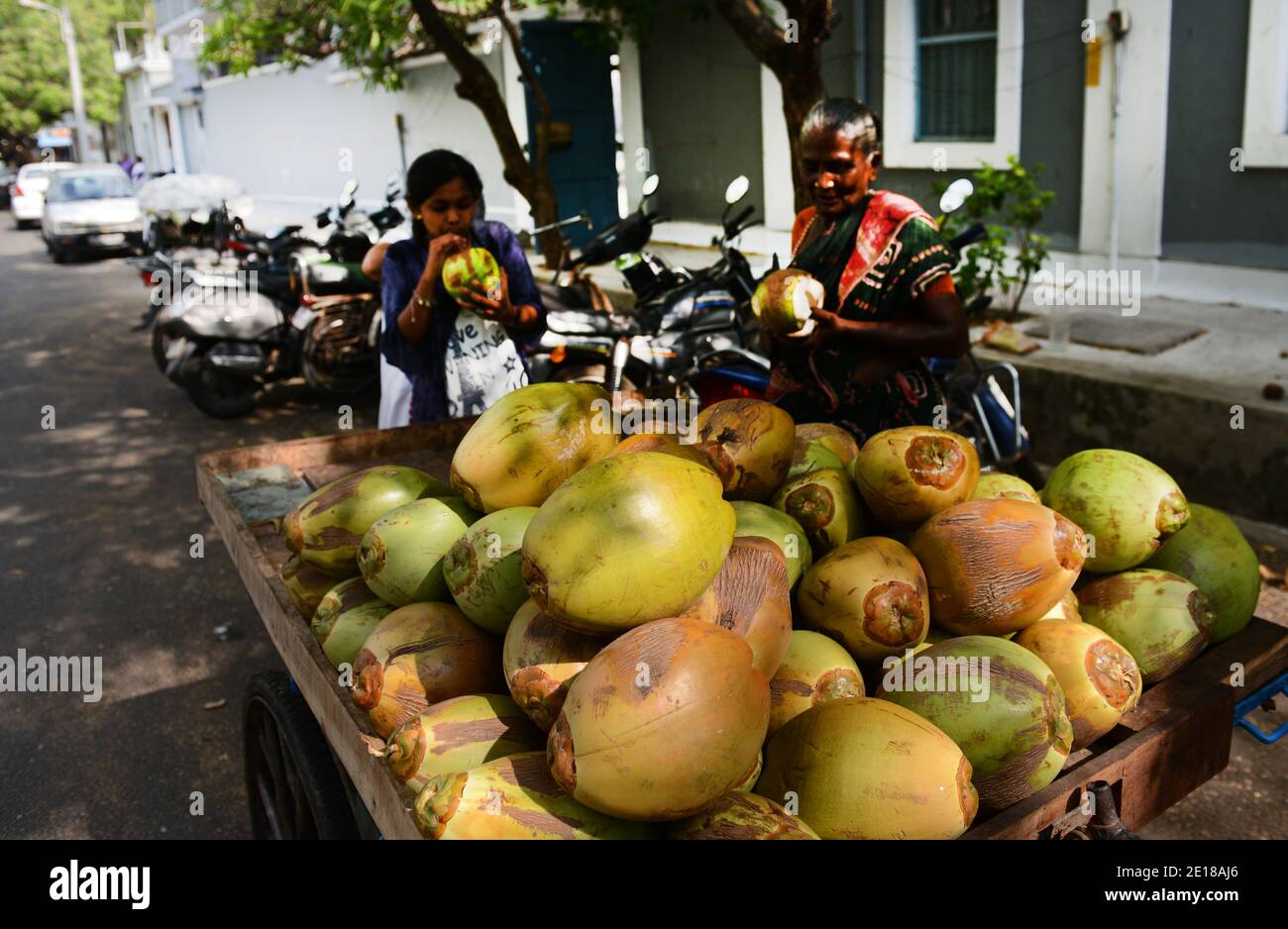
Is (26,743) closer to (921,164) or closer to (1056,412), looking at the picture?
(1056,412)

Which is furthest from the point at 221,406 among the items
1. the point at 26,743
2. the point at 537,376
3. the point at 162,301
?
the point at 26,743

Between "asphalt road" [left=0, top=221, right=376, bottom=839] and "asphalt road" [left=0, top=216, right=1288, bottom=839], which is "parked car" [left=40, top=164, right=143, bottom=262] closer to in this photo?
"asphalt road" [left=0, top=221, right=376, bottom=839]

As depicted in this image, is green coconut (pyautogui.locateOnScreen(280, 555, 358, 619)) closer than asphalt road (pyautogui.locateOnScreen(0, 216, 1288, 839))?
Yes

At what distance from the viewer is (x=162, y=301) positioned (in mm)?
8164

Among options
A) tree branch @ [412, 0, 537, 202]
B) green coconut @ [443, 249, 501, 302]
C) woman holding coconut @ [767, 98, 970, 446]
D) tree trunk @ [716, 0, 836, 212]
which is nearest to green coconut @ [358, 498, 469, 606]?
woman holding coconut @ [767, 98, 970, 446]

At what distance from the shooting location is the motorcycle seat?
19.4 ft

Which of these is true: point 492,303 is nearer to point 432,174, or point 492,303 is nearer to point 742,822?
point 432,174

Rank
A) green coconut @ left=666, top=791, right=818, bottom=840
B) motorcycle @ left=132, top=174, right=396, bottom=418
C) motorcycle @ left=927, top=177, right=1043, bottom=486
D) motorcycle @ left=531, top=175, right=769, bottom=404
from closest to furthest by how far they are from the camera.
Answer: green coconut @ left=666, top=791, right=818, bottom=840, motorcycle @ left=927, top=177, right=1043, bottom=486, motorcycle @ left=531, top=175, right=769, bottom=404, motorcycle @ left=132, top=174, right=396, bottom=418

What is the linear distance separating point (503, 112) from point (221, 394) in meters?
3.49

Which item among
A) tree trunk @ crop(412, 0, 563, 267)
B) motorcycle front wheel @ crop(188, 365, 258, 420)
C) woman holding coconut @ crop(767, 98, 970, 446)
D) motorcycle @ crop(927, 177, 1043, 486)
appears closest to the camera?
woman holding coconut @ crop(767, 98, 970, 446)

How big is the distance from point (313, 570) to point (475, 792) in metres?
0.93

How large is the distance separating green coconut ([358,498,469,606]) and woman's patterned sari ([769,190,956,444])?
1.34m

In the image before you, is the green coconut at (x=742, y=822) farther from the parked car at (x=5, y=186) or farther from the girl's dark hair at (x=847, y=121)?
the parked car at (x=5, y=186)

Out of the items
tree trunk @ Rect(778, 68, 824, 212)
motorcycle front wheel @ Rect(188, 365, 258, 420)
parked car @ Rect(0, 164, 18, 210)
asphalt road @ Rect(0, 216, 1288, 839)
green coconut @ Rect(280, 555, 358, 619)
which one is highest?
parked car @ Rect(0, 164, 18, 210)
